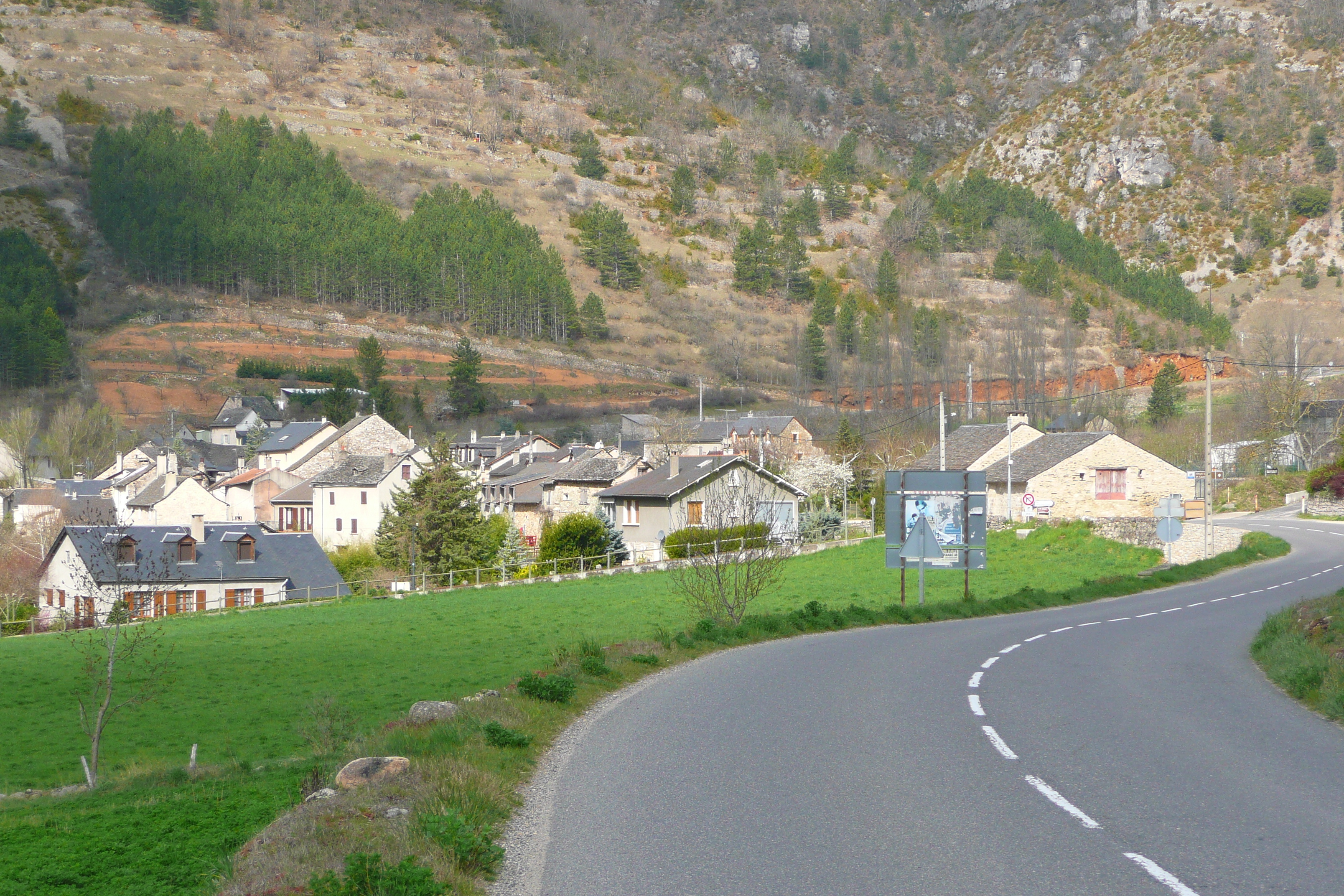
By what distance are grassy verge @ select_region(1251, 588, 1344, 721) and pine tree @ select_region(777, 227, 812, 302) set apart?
149145mm

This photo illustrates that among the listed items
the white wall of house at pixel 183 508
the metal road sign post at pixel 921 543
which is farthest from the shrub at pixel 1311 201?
the metal road sign post at pixel 921 543

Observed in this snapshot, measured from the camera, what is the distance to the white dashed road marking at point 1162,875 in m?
5.82

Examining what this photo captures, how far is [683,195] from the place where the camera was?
196 metres

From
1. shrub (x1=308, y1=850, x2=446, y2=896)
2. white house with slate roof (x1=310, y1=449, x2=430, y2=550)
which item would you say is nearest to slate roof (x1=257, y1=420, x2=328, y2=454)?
white house with slate roof (x1=310, y1=449, x2=430, y2=550)

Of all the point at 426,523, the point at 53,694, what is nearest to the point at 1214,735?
the point at 53,694

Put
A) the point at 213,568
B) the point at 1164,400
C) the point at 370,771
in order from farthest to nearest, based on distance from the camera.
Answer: the point at 1164,400 < the point at 213,568 < the point at 370,771

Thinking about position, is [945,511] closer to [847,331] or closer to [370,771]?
[370,771]

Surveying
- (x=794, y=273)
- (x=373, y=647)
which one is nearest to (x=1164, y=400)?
(x=794, y=273)

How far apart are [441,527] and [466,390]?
58080 millimetres

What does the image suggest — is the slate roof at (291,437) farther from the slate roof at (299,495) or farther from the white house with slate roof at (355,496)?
the white house with slate roof at (355,496)

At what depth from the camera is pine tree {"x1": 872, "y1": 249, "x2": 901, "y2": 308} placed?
518 ft

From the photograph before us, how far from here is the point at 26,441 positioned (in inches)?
3543

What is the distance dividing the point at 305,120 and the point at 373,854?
210614mm

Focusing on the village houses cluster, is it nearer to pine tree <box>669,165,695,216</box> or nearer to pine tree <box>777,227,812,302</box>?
pine tree <box>777,227,812,302</box>
